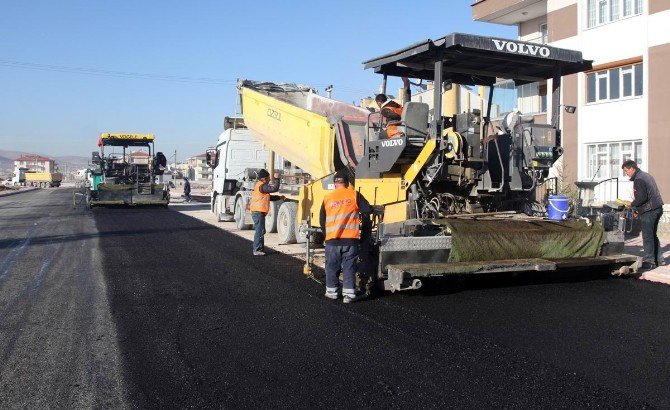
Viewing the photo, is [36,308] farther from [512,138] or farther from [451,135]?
[512,138]

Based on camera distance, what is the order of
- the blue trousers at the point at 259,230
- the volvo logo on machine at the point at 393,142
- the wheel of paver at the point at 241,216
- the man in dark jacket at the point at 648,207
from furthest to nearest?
the wheel of paver at the point at 241,216
the blue trousers at the point at 259,230
the man in dark jacket at the point at 648,207
the volvo logo on machine at the point at 393,142

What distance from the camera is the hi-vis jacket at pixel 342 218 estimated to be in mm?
6242

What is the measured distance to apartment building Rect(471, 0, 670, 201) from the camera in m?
16.8

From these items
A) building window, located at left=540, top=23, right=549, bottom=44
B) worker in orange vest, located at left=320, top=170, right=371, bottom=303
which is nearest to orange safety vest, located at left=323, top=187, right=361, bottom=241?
worker in orange vest, located at left=320, top=170, right=371, bottom=303

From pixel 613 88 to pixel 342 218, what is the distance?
15.6 m

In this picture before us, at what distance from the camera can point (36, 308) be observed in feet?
19.9

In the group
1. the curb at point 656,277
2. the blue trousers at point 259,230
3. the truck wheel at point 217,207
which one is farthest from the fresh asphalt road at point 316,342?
the truck wheel at point 217,207

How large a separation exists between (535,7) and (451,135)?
1738cm

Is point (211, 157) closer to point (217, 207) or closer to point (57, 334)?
point (217, 207)

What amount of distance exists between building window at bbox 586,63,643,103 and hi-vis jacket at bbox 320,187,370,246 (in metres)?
14.8

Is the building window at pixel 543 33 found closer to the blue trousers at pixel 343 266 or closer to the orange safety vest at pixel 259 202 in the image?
the orange safety vest at pixel 259 202

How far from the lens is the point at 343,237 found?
20.5 feet

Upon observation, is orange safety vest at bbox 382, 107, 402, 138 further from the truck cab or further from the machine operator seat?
the truck cab

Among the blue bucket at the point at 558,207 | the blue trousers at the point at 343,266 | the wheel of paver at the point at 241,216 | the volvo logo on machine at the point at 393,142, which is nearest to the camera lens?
the blue trousers at the point at 343,266
